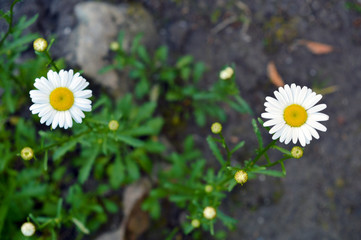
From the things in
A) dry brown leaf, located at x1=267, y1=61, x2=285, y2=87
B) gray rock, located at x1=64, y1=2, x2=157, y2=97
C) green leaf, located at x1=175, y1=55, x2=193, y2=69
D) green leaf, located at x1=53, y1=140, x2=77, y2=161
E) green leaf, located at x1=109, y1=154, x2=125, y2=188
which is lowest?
green leaf, located at x1=53, y1=140, x2=77, y2=161

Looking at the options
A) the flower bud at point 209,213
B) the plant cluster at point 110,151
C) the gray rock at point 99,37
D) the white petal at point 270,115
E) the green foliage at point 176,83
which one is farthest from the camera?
the green foliage at point 176,83

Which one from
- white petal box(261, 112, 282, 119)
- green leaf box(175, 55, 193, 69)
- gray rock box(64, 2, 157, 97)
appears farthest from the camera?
green leaf box(175, 55, 193, 69)

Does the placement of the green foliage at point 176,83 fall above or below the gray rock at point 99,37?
below

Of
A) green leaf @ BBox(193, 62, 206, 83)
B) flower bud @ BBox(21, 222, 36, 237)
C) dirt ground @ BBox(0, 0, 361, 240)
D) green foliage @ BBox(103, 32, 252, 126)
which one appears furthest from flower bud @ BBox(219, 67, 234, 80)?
flower bud @ BBox(21, 222, 36, 237)

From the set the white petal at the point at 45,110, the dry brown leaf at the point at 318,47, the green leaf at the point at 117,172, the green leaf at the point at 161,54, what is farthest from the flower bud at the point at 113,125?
the dry brown leaf at the point at 318,47

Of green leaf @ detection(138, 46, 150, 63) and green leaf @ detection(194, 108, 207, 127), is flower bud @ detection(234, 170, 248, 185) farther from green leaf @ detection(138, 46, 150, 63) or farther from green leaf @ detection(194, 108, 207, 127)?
green leaf @ detection(138, 46, 150, 63)

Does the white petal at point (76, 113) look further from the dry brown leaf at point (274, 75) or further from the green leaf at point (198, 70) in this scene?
the dry brown leaf at point (274, 75)

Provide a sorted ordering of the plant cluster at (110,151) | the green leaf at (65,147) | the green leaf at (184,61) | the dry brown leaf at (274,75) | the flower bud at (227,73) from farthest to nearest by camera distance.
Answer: the dry brown leaf at (274,75) → the green leaf at (184,61) → the flower bud at (227,73) → the plant cluster at (110,151) → the green leaf at (65,147)

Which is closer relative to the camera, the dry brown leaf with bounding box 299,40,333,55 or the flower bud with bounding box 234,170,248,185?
the flower bud with bounding box 234,170,248,185
